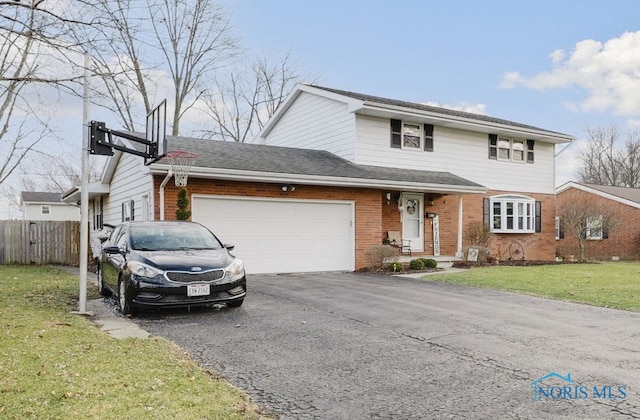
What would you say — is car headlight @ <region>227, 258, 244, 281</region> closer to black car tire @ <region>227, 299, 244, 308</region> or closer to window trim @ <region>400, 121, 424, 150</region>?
black car tire @ <region>227, 299, 244, 308</region>

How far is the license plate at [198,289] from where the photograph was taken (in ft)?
24.6

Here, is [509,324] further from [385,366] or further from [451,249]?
[451,249]

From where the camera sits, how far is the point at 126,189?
15.8 metres

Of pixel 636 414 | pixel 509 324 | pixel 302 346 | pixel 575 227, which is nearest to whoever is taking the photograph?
pixel 636 414

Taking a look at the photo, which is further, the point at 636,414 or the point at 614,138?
the point at 614,138

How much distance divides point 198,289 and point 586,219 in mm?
21092

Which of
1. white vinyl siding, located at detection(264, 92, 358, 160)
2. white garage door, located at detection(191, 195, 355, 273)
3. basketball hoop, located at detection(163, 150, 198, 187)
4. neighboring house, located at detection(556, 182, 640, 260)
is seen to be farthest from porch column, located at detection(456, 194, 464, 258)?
basketball hoop, located at detection(163, 150, 198, 187)

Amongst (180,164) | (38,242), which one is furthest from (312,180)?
(38,242)

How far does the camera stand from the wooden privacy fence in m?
18.3

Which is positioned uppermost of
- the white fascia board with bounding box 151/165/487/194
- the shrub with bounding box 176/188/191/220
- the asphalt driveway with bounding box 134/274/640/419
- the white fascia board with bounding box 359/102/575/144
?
the white fascia board with bounding box 359/102/575/144

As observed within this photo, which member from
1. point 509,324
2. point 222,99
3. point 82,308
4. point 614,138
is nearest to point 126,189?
point 82,308

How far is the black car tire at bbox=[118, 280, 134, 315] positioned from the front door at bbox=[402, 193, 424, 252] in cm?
1150

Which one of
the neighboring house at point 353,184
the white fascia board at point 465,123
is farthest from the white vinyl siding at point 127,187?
the white fascia board at point 465,123

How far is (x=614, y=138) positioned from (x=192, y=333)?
47989mm
